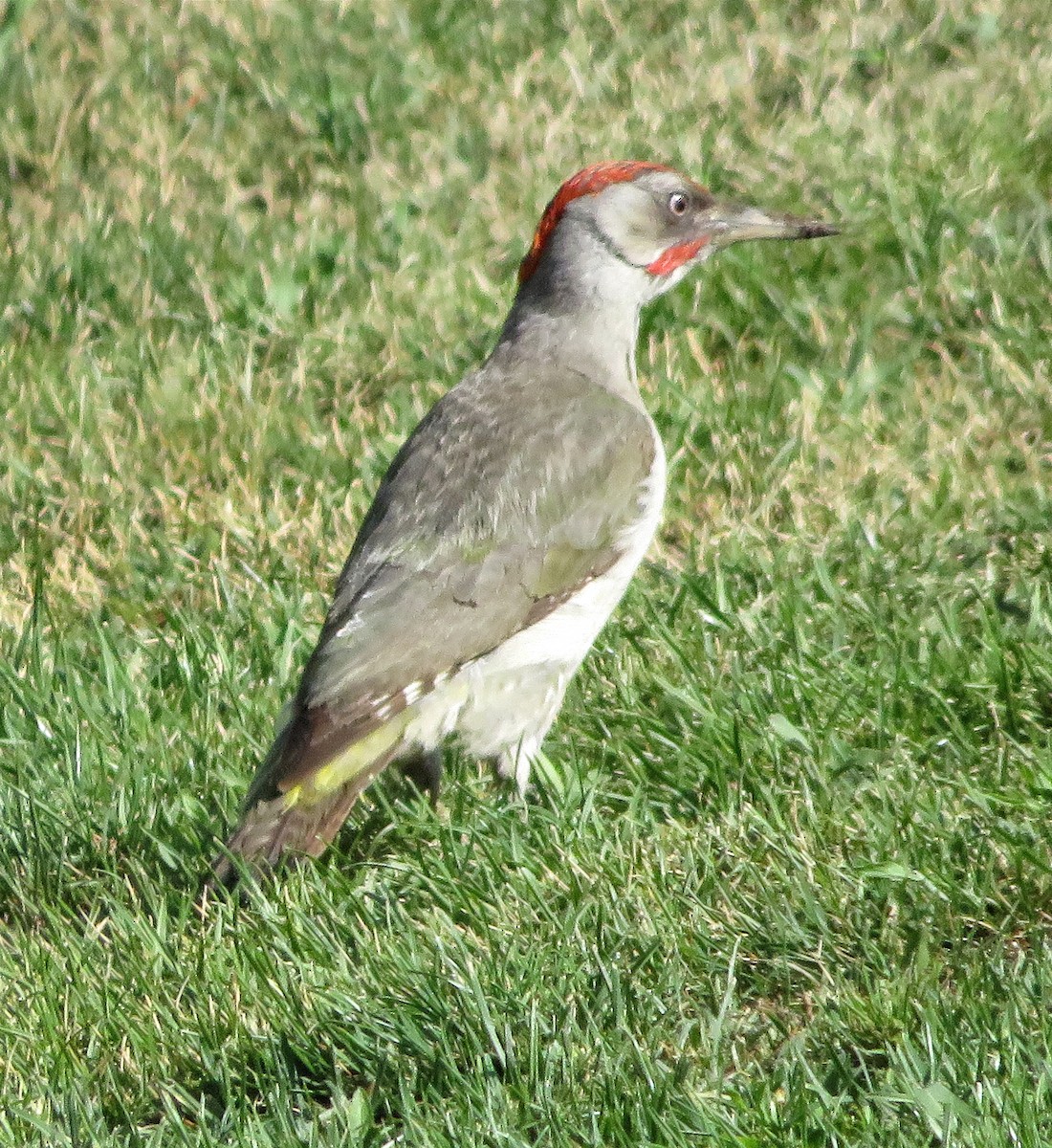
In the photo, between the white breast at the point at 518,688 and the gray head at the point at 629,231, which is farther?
the gray head at the point at 629,231

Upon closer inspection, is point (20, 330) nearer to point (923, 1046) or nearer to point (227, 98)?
point (227, 98)

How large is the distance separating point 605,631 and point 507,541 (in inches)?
30.0

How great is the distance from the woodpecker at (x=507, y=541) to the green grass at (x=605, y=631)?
19cm

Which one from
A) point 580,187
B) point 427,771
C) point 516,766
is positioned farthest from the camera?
point 580,187

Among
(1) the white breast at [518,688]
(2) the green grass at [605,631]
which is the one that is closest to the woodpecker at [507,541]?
(1) the white breast at [518,688]

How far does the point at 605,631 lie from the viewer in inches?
238

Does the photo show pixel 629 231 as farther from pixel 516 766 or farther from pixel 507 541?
pixel 516 766

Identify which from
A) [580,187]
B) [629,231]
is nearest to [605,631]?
[629,231]

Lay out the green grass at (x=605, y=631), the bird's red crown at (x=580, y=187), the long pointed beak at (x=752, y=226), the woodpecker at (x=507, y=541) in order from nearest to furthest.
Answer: the green grass at (x=605, y=631) → the woodpecker at (x=507, y=541) → the bird's red crown at (x=580, y=187) → the long pointed beak at (x=752, y=226)

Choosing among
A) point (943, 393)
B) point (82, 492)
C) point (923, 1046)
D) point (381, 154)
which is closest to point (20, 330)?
point (82, 492)

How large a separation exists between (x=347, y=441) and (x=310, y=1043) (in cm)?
326

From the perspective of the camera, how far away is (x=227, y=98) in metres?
8.95

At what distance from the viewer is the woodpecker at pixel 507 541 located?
4.91 meters

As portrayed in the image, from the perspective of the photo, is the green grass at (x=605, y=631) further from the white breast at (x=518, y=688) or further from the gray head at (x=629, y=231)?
the gray head at (x=629, y=231)
